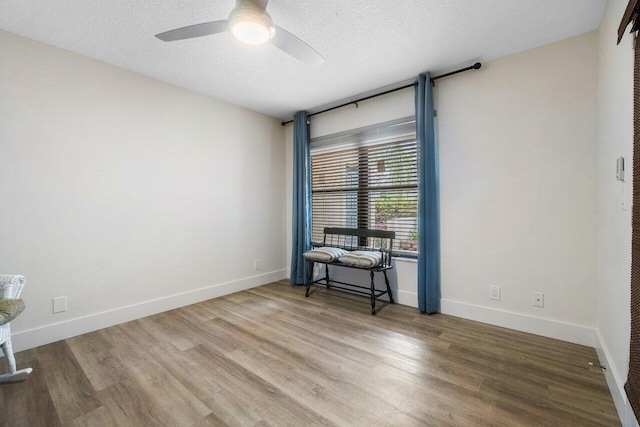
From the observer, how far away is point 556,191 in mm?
2201

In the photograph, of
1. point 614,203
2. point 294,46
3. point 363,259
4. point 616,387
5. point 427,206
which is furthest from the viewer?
point 363,259

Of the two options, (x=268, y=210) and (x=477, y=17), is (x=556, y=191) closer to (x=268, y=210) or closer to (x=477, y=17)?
(x=477, y=17)

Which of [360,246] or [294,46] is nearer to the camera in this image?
[294,46]

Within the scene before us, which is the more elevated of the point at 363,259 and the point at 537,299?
the point at 363,259

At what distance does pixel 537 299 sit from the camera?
7.48 ft

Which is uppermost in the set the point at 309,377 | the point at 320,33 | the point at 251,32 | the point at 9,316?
the point at 320,33

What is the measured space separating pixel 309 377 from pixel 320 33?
2470mm

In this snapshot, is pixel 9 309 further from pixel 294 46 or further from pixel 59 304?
pixel 294 46

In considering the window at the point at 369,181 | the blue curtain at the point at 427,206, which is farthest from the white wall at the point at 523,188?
the window at the point at 369,181

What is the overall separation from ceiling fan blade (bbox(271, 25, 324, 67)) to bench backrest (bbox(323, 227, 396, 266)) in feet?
6.23

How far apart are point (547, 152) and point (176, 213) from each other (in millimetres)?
3567

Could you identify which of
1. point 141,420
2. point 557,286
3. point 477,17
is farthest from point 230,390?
point 477,17

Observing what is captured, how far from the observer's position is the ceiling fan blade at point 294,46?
179cm

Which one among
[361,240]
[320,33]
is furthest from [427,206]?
[320,33]
